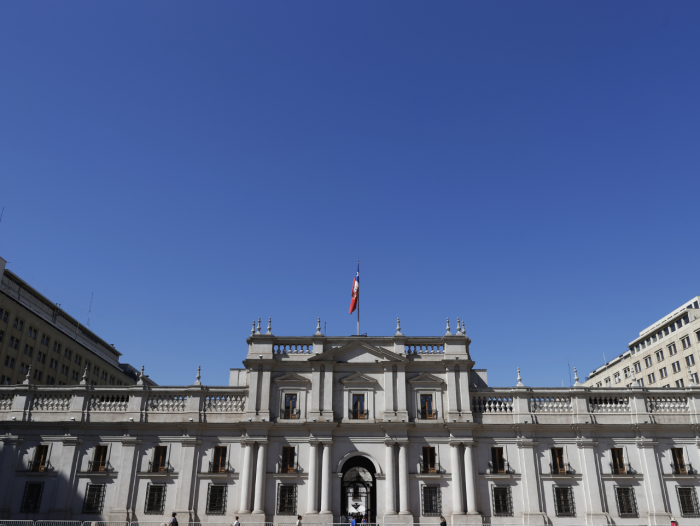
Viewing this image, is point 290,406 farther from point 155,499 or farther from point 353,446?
point 155,499

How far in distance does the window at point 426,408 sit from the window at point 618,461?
1415cm

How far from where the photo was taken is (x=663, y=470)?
140 feet

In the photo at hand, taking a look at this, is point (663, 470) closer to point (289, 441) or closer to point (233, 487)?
point (289, 441)

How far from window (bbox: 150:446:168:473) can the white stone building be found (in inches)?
4.6

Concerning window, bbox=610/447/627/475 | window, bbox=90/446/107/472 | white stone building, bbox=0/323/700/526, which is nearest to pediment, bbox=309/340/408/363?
white stone building, bbox=0/323/700/526

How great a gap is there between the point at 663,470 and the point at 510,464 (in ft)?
38.4

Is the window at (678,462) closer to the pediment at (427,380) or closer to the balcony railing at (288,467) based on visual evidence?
the pediment at (427,380)

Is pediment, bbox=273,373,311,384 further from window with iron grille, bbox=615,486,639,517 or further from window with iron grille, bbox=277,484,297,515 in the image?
window with iron grille, bbox=615,486,639,517

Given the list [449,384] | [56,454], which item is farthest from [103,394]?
[449,384]

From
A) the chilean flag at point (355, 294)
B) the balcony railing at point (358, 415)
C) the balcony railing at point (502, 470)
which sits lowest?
the balcony railing at point (502, 470)

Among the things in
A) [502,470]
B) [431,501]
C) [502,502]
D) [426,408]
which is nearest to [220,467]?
[431,501]

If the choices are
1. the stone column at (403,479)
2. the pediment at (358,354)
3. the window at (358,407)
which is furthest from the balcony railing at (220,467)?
the stone column at (403,479)

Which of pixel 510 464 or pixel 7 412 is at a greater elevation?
pixel 7 412

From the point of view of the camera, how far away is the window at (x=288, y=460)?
4341 cm
